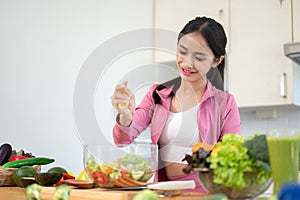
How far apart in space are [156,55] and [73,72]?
2.33 ft

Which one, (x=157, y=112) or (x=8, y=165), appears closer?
(x=8, y=165)

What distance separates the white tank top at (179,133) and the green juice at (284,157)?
840mm

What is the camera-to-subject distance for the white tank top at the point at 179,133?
1.64 m

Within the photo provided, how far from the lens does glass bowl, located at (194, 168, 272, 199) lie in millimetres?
871

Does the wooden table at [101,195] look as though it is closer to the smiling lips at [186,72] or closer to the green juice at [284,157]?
the green juice at [284,157]

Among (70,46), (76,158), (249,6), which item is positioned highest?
(249,6)

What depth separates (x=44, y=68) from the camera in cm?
258

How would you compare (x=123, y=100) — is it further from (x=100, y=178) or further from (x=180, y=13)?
(x=180, y=13)

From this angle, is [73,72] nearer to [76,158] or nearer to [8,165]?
[76,158]

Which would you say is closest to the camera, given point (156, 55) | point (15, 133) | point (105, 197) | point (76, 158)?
point (105, 197)

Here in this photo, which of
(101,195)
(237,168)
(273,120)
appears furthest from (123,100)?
(273,120)

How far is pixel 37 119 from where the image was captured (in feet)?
8.24

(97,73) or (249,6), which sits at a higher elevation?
(249,6)

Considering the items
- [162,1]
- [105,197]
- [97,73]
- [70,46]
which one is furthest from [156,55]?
[105,197]
